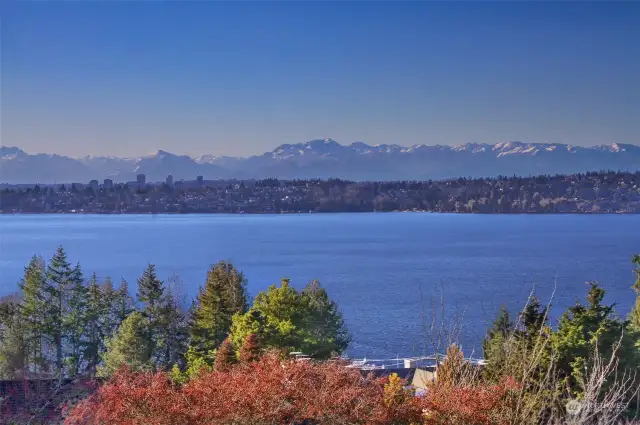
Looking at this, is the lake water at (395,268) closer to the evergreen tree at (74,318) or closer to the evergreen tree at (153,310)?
the evergreen tree at (153,310)

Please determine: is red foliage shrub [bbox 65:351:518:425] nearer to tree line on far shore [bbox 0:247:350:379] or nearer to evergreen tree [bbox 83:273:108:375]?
tree line on far shore [bbox 0:247:350:379]

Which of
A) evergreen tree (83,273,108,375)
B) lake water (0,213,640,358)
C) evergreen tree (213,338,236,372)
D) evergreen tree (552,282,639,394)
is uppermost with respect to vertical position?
evergreen tree (552,282,639,394)

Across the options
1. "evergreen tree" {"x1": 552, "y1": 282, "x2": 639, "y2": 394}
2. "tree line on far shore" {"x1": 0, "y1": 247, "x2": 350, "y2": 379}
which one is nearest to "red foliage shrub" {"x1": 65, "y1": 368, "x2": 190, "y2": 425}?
"evergreen tree" {"x1": 552, "y1": 282, "x2": 639, "y2": 394}

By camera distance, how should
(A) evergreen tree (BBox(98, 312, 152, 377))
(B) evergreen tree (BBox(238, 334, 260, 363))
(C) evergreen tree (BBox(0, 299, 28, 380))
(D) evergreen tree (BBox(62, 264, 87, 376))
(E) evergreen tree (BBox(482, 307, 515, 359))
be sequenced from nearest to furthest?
1. (E) evergreen tree (BBox(482, 307, 515, 359))
2. (B) evergreen tree (BBox(238, 334, 260, 363))
3. (A) evergreen tree (BBox(98, 312, 152, 377))
4. (C) evergreen tree (BBox(0, 299, 28, 380))
5. (D) evergreen tree (BBox(62, 264, 87, 376))

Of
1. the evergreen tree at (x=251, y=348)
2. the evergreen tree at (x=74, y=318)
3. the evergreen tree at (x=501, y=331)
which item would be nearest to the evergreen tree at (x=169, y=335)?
the evergreen tree at (x=74, y=318)

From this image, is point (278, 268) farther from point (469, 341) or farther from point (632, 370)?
point (632, 370)

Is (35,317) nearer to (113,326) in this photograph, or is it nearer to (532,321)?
(113,326)

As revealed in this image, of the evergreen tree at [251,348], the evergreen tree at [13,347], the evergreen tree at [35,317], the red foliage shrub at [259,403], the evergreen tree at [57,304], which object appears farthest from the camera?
the evergreen tree at [57,304]

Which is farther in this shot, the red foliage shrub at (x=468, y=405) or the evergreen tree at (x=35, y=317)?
the evergreen tree at (x=35, y=317)

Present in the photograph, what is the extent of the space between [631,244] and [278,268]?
45.8 metres

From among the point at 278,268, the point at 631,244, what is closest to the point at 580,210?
the point at 631,244

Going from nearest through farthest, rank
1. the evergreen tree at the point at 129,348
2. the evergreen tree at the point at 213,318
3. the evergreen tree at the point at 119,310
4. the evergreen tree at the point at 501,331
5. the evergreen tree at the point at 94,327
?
the evergreen tree at the point at 501,331 < the evergreen tree at the point at 129,348 < the evergreen tree at the point at 213,318 < the evergreen tree at the point at 94,327 < the evergreen tree at the point at 119,310

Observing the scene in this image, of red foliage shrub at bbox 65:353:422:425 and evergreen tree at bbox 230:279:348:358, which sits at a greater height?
red foliage shrub at bbox 65:353:422:425

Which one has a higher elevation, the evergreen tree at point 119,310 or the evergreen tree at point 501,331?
the evergreen tree at point 501,331
